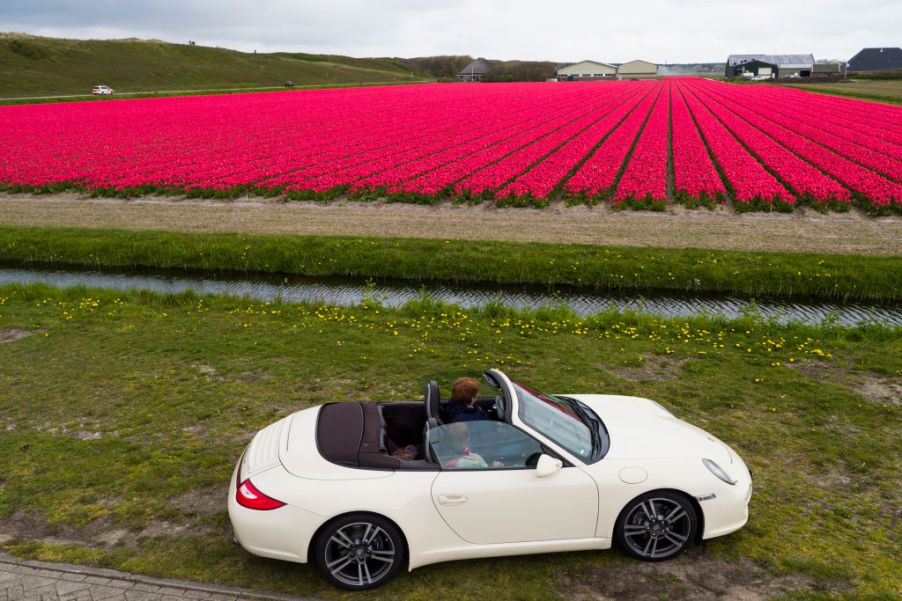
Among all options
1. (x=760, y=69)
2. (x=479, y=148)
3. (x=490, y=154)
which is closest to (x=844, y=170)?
(x=490, y=154)

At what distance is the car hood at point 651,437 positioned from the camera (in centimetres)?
555

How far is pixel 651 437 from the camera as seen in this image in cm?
578

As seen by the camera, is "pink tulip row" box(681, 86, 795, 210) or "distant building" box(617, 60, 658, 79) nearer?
"pink tulip row" box(681, 86, 795, 210)

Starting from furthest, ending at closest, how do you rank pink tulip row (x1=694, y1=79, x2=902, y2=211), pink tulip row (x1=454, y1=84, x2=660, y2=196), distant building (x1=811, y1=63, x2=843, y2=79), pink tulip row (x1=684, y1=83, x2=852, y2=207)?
distant building (x1=811, y1=63, x2=843, y2=79)
pink tulip row (x1=454, y1=84, x2=660, y2=196)
pink tulip row (x1=684, y1=83, x2=852, y2=207)
pink tulip row (x1=694, y1=79, x2=902, y2=211)

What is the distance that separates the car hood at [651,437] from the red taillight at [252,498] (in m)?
2.78

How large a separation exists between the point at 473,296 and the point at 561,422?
31.8 feet

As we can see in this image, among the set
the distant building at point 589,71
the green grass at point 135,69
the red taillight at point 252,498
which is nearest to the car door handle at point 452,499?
the red taillight at point 252,498

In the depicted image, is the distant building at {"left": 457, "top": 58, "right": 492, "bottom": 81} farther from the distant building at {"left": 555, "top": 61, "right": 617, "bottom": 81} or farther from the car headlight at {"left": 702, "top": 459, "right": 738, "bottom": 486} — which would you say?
the car headlight at {"left": 702, "top": 459, "right": 738, "bottom": 486}

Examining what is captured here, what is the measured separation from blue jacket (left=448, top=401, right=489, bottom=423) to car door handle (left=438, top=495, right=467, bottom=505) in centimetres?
72

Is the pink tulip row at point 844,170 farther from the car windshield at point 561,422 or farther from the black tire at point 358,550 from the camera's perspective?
the black tire at point 358,550

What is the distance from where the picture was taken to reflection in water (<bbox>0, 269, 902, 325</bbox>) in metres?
13.9

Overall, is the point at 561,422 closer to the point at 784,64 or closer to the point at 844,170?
the point at 844,170

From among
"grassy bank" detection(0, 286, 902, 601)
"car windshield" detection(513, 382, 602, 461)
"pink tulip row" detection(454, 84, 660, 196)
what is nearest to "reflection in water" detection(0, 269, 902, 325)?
"grassy bank" detection(0, 286, 902, 601)

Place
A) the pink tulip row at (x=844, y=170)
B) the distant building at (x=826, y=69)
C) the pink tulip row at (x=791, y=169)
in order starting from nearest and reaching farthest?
the pink tulip row at (x=844, y=170) → the pink tulip row at (x=791, y=169) → the distant building at (x=826, y=69)
